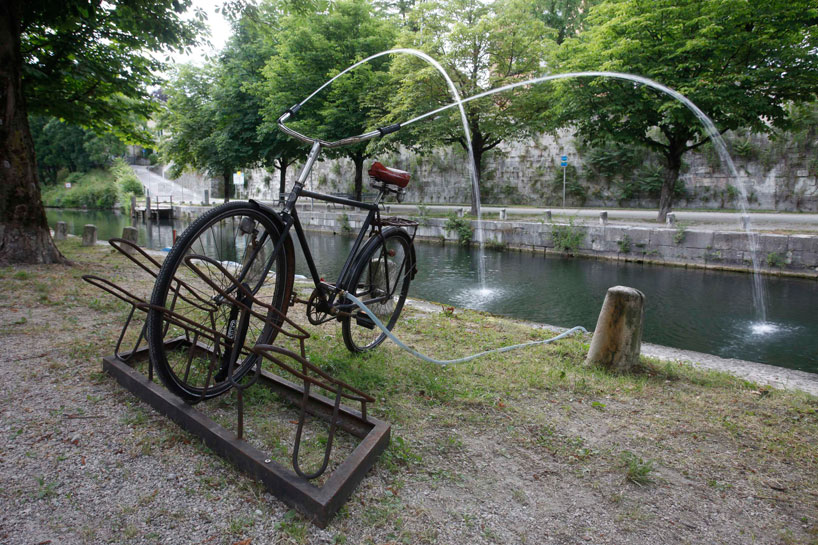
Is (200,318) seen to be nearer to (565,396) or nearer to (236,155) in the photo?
(565,396)

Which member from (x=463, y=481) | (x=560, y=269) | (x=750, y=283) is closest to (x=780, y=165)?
(x=750, y=283)

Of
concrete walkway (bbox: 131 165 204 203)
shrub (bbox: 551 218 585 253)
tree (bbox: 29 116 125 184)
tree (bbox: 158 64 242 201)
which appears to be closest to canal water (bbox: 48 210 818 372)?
shrub (bbox: 551 218 585 253)

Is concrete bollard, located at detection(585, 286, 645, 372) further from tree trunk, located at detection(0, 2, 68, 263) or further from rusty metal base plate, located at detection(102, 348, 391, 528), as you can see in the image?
tree trunk, located at detection(0, 2, 68, 263)

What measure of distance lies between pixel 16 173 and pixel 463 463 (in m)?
7.86

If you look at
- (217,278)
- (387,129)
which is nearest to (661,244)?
(387,129)

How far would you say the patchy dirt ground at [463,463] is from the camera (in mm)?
1910

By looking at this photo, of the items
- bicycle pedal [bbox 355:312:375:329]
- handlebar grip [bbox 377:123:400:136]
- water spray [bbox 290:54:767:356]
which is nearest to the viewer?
handlebar grip [bbox 377:123:400:136]

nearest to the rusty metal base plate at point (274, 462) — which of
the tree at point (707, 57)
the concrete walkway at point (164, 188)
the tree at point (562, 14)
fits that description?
the tree at point (707, 57)

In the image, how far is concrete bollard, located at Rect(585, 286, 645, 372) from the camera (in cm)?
399

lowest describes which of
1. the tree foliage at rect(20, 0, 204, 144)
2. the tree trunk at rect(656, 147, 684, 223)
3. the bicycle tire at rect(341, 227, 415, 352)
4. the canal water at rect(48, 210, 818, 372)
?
the canal water at rect(48, 210, 818, 372)

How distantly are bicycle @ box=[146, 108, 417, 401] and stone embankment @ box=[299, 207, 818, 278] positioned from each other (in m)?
7.69

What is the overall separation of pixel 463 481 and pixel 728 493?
124cm

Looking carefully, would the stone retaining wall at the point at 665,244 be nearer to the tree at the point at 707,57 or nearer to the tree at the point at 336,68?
the tree at the point at 707,57

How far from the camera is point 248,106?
86.7 ft
